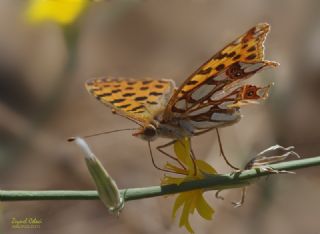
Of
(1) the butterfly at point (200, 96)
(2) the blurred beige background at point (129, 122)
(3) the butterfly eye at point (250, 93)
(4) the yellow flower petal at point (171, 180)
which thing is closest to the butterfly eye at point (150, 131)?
(1) the butterfly at point (200, 96)

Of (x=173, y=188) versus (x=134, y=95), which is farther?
(x=134, y=95)

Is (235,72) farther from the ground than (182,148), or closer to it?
farther from the ground

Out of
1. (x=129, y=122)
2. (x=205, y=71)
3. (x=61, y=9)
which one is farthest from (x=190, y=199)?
(x=129, y=122)

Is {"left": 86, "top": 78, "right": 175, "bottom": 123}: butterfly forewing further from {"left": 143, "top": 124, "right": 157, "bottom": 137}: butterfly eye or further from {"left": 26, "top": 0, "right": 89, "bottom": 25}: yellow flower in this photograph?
{"left": 26, "top": 0, "right": 89, "bottom": 25}: yellow flower

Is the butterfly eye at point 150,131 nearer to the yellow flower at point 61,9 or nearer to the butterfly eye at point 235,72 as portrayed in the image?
the butterfly eye at point 235,72

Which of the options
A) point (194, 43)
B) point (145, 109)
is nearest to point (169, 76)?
point (194, 43)

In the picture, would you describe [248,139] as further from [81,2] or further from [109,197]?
[109,197]

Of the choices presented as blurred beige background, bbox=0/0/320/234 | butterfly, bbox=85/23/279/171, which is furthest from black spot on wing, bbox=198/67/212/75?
blurred beige background, bbox=0/0/320/234

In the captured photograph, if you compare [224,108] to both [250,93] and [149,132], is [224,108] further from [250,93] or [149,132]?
[149,132]

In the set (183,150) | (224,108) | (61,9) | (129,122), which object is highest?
(224,108)
